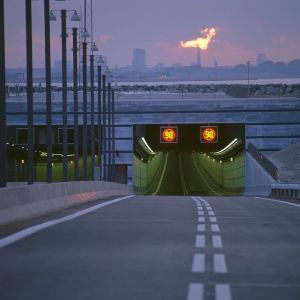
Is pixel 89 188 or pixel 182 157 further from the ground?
pixel 89 188

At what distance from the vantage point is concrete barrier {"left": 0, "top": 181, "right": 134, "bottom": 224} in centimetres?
1537

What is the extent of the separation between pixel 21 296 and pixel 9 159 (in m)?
83.7

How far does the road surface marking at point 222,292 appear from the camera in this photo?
707 centimetres

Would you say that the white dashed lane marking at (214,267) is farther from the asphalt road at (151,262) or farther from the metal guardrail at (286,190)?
the metal guardrail at (286,190)

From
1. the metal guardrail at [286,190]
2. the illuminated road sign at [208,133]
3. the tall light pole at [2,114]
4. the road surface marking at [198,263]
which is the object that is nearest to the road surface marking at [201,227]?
the road surface marking at [198,263]

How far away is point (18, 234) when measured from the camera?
12438 millimetres

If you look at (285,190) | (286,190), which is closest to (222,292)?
(285,190)

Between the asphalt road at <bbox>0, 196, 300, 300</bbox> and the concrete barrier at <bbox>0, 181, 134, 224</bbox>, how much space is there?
912mm

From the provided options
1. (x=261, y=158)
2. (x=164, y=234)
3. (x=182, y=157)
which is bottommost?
(x=182, y=157)

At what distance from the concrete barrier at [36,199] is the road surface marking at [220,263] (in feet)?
20.0

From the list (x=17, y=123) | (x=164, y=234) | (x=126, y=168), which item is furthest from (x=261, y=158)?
(x=164, y=234)

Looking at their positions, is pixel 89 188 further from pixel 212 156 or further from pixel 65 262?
pixel 212 156

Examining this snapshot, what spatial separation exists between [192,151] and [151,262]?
9643 centimetres

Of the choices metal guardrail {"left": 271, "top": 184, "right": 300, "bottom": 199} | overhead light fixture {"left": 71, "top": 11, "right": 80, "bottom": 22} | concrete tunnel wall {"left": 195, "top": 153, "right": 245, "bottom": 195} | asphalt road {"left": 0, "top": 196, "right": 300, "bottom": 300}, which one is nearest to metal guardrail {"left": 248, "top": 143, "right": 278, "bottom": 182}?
metal guardrail {"left": 271, "top": 184, "right": 300, "bottom": 199}
